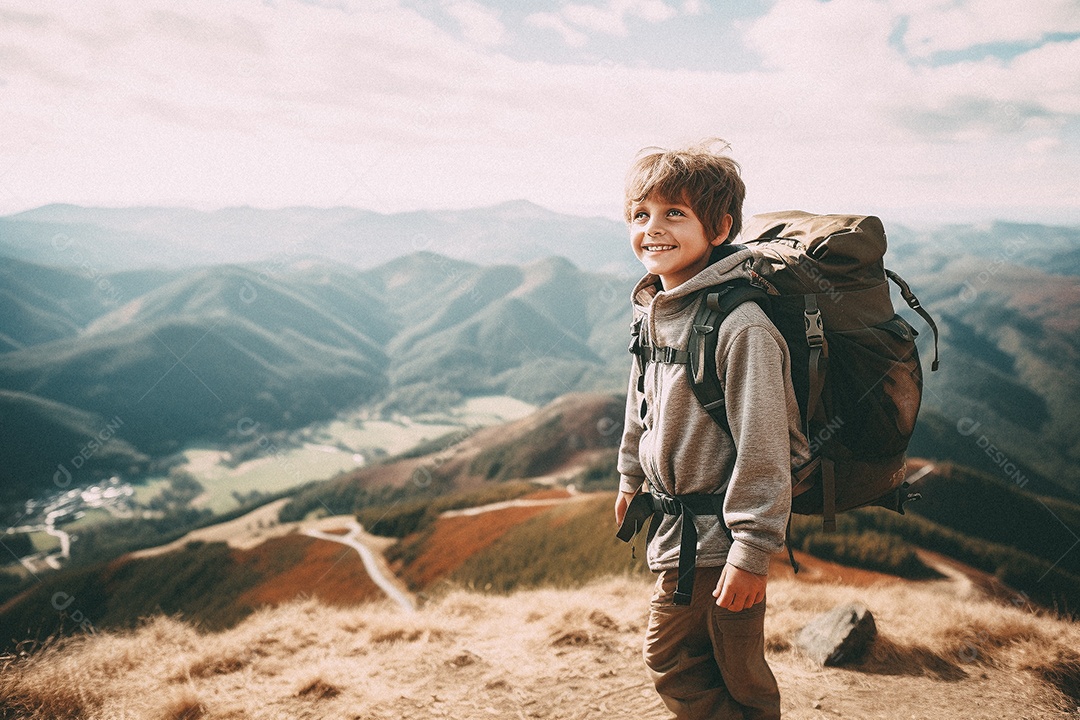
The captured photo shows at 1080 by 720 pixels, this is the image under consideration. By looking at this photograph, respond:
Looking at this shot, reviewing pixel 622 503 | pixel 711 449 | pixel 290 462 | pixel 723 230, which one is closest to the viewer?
pixel 711 449

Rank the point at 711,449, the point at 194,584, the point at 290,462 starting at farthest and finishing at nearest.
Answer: the point at 290,462, the point at 194,584, the point at 711,449

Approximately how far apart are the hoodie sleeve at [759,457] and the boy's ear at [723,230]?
61 centimetres

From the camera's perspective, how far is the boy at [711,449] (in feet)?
8.39

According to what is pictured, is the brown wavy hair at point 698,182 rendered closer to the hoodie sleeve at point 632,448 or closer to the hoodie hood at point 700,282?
the hoodie hood at point 700,282

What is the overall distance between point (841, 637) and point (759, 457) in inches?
156

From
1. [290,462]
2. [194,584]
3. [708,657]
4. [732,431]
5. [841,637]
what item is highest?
[732,431]

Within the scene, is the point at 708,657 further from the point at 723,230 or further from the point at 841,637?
the point at 841,637

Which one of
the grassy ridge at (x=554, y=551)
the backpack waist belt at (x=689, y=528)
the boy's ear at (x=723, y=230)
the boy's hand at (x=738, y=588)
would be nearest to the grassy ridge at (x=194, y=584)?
the grassy ridge at (x=554, y=551)

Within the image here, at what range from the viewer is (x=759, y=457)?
100 inches

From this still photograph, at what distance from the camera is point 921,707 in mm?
4496

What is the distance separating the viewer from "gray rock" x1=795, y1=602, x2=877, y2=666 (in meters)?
5.29

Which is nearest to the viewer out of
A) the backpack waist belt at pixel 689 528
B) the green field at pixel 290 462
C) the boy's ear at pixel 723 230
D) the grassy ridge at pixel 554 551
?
the backpack waist belt at pixel 689 528

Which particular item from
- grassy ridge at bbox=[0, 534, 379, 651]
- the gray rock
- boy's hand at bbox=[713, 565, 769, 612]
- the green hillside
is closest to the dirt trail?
grassy ridge at bbox=[0, 534, 379, 651]

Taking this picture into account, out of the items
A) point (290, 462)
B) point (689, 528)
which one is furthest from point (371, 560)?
point (290, 462)
